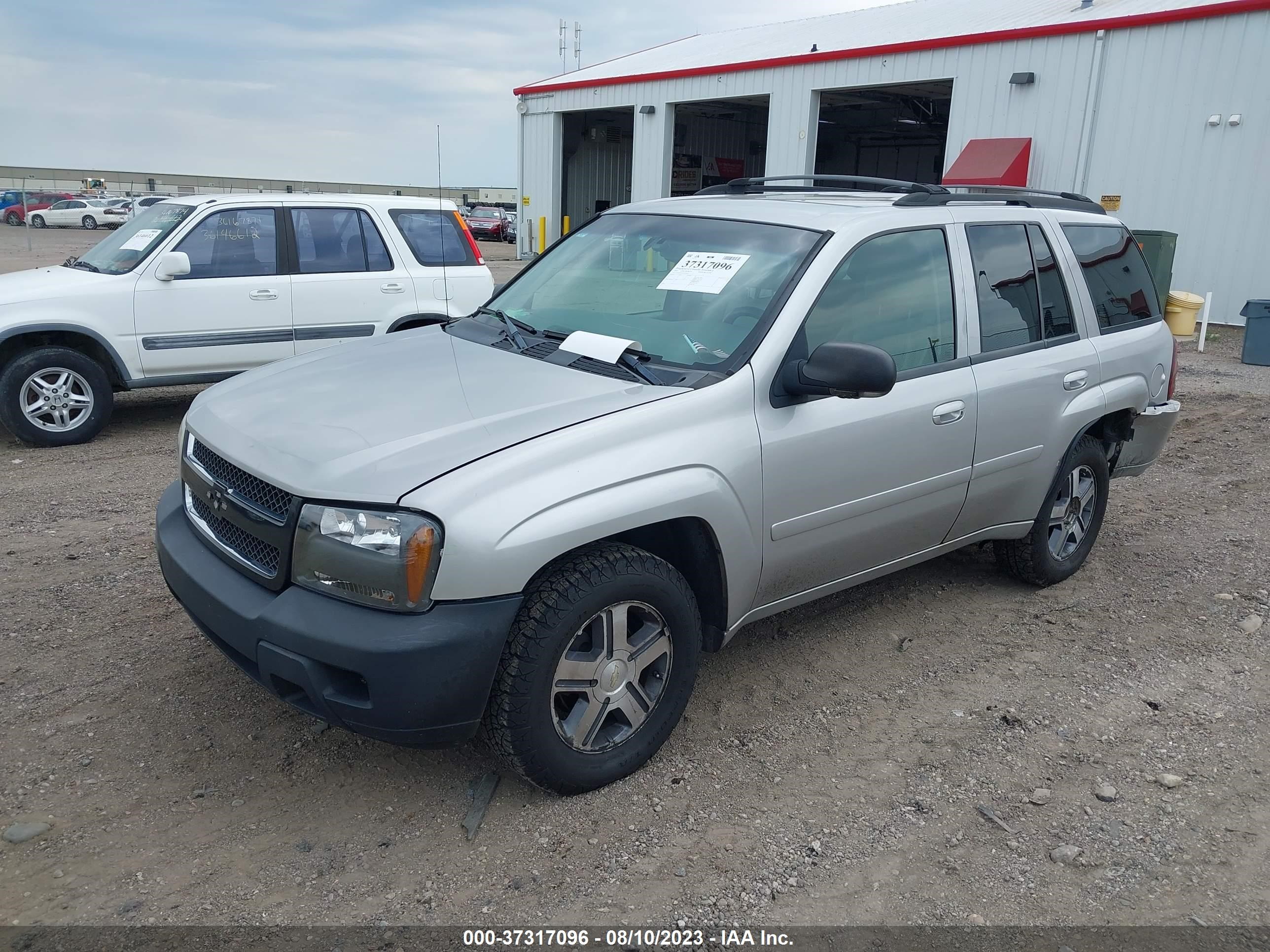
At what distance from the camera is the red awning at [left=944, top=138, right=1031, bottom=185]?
52.1 ft

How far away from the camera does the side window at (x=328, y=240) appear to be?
304 inches

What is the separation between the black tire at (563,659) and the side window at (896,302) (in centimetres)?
104

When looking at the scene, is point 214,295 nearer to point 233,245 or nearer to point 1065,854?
point 233,245

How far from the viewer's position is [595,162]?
26766mm

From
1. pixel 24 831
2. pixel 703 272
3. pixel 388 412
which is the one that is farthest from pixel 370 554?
pixel 703 272

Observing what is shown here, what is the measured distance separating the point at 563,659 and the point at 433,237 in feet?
20.0

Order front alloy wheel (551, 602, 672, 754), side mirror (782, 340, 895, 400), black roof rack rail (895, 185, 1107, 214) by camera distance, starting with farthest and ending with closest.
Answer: black roof rack rail (895, 185, 1107, 214), side mirror (782, 340, 895, 400), front alloy wheel (551, 602, 672, 754)

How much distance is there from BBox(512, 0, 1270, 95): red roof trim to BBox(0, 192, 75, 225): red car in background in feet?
102

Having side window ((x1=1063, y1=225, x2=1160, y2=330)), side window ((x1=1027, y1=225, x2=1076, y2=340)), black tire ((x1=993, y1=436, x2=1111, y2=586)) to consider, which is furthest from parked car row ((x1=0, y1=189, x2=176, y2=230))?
black tire ((x1=993, y1=436, x2=1111, y2=586))

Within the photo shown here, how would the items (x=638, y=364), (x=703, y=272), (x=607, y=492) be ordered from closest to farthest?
1. (x=607, y=492)
2. (x=638, y=364)
3. (x=703, y=272)

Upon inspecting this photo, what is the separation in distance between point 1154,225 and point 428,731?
15724 millimetres

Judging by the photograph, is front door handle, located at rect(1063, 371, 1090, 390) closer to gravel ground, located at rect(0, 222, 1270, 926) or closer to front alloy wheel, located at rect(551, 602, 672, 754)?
gravel ground, located at rect(0, 222, 1270, 926)

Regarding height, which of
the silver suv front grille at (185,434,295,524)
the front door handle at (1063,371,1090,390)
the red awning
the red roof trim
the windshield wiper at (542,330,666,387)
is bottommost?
the silver suv front grille at (185,434,295,524)

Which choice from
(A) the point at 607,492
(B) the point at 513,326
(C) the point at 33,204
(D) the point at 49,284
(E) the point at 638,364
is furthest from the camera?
(C) the point at 33,204
